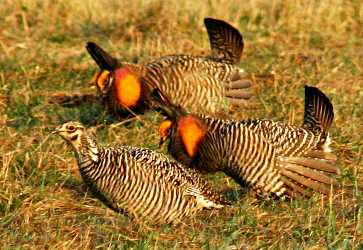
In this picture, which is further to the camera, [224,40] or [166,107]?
[224,40]

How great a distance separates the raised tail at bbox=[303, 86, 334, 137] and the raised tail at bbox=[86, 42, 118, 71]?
6.79ft

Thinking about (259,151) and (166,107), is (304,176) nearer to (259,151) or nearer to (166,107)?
(259,151)

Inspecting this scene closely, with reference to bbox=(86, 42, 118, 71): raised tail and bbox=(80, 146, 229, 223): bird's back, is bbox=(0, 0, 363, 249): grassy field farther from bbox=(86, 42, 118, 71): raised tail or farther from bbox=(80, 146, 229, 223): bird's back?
bbox=(86, 42, 118, 71): raised tail

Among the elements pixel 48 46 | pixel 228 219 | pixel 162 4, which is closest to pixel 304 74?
pixel 162 4

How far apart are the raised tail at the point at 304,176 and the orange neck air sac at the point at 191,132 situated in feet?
1.91

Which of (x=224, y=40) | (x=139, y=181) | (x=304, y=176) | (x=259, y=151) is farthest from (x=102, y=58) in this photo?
(x=139, y=181)

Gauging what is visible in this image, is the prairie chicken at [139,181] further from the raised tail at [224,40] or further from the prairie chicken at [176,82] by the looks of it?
the raised tail at [224,40]

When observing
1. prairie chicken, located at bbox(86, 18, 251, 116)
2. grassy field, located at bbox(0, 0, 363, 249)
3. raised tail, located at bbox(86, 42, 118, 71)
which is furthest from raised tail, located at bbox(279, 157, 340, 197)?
raised tail, located at bbox(86, 42, 118, 71)

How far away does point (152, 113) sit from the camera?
8.05m

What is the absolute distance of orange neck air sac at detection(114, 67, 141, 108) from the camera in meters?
8.17

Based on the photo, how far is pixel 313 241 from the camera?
5.19 metres

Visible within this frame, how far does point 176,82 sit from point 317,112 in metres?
1.65

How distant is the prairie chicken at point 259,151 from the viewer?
629 cm

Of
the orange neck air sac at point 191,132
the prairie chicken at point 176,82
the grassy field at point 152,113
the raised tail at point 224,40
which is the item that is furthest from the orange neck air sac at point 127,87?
the orange neck air sac at point 191,132
